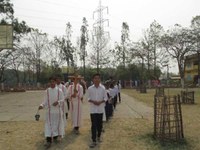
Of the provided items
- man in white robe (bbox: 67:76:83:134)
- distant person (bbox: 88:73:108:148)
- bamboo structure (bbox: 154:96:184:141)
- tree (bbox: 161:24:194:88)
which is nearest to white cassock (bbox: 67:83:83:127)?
man in white robe (bbox: 67:76:83:134)

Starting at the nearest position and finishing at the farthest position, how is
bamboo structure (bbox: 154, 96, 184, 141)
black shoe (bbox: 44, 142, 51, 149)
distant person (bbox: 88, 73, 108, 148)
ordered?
black shoe (bbox: 44, 142, 51, 149)
distant person (bbox: 88, 73, 108, 148)
bamboo structure (bbox: 154, 96, 184, 141)

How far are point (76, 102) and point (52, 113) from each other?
2.03m

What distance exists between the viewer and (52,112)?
1035 cm

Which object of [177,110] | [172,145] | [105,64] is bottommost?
[172,145]

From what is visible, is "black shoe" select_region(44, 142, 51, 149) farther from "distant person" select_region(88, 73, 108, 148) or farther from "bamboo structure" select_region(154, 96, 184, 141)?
"bamboo structure" select_region(154, 96, 184, 141)

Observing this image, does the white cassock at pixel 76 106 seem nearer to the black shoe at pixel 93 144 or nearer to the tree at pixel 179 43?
the black shoe at pixel 93 144

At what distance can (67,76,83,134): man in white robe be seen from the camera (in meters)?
12.2

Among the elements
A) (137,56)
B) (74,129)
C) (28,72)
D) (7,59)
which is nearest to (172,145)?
(74,129)

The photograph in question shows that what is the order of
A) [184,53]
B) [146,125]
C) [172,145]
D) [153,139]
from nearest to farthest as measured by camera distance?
[172,145] → [153,139] → [146,125] → [184,53]

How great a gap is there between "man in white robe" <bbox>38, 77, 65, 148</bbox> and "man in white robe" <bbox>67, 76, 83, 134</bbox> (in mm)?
1776

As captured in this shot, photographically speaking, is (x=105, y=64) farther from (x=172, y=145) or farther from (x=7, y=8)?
(x=172, y=145)

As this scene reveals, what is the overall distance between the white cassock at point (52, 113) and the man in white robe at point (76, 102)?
180 cm

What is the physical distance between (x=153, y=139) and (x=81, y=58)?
59.6 m

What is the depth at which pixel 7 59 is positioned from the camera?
204 ft
